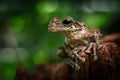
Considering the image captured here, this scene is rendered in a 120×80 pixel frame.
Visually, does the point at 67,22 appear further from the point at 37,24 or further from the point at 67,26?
the point at 37,24

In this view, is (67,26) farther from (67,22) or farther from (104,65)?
(104,65)

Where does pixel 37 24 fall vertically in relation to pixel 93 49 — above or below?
above

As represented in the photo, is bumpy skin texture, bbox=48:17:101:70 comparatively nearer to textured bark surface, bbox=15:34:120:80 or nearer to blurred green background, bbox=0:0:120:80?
textured bark surface, bbox=15:34:120:80

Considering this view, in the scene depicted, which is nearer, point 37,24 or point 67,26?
point 67,26

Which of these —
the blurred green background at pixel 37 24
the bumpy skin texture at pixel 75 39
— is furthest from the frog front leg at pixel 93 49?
the blurred green background at pixel 37 24

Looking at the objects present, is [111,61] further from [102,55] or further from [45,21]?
[45,21]

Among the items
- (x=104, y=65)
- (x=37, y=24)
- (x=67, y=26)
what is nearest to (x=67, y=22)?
(x=67, y=26)
